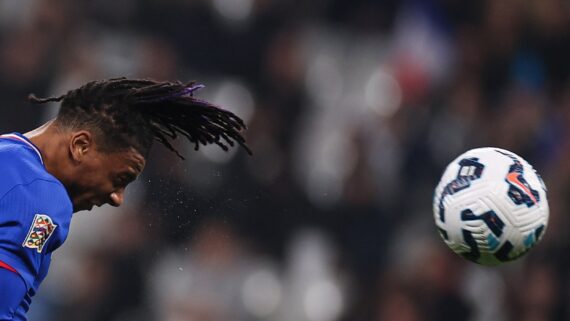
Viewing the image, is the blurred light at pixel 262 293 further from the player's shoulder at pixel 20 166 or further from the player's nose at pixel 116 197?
the player's shoulder at pixel 20 166

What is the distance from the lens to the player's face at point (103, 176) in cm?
340

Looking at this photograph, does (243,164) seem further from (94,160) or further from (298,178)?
(94,160)

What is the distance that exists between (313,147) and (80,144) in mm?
4132

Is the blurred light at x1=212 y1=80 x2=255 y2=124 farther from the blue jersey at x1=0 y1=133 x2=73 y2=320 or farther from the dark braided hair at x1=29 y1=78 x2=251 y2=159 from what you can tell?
the blue jersey at x1=0 y1=133 x2=73 y2=320

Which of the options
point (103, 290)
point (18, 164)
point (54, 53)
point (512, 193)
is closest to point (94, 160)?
point (18, 164)

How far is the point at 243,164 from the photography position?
6.82 m

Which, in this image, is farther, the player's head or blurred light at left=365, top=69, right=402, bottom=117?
blurred light at left=365, top=69, right=402, bottom=117

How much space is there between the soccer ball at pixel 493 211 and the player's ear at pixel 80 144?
4.73 ft

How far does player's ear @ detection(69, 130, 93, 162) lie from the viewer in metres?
3.36

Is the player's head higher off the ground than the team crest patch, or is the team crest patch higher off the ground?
the player's head

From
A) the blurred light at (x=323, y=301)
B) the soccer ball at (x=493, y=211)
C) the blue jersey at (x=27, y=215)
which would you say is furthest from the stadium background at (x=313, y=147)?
the blue jersey at (x=27, y=215)

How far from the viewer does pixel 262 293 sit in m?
6.79

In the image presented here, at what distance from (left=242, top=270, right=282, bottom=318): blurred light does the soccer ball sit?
2659 mm

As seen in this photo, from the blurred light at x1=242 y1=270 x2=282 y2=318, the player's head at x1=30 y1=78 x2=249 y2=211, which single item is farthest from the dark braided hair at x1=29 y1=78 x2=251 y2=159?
the blurred light at x1=242 y1=270 x2=282 y2=318
